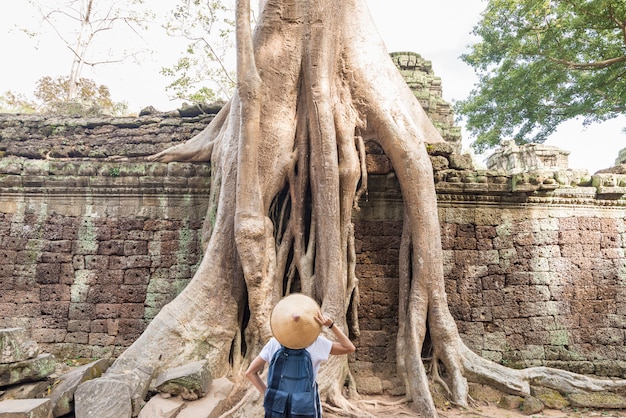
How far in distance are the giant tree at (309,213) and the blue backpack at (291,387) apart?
131 centimetres

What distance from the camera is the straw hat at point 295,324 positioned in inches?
59.3

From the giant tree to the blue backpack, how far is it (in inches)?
51.6

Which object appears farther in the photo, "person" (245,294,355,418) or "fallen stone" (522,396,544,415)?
"fallen stone" (522,396,544,415)

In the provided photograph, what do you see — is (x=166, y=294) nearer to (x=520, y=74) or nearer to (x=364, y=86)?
(x=364, y=86)

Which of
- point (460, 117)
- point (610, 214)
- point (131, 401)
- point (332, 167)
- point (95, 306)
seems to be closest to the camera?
point (131, 401)

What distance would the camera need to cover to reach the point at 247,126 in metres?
3.00

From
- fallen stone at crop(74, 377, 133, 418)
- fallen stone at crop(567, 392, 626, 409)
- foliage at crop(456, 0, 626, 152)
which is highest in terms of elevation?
foliage at crop(456, 0, 626, 152)

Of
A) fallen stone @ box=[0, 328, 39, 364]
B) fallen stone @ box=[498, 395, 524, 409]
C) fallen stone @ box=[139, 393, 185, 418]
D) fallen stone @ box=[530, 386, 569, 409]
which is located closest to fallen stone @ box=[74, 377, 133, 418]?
fallen stone @ box=[139, 393, 185, 418]

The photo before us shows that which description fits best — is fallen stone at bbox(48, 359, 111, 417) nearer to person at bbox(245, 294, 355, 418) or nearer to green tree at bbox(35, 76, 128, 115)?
person at bbox(245, 294, 355, 418)

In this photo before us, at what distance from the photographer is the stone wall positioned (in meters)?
3.91

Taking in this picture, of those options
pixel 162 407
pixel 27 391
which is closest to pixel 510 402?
pixel 162 407

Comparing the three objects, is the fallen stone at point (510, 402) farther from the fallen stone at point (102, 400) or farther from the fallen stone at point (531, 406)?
the fallen stone at point (102, 400)

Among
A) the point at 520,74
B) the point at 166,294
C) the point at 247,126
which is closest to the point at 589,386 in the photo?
the point at 247,126

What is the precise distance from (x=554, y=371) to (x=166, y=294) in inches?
142
